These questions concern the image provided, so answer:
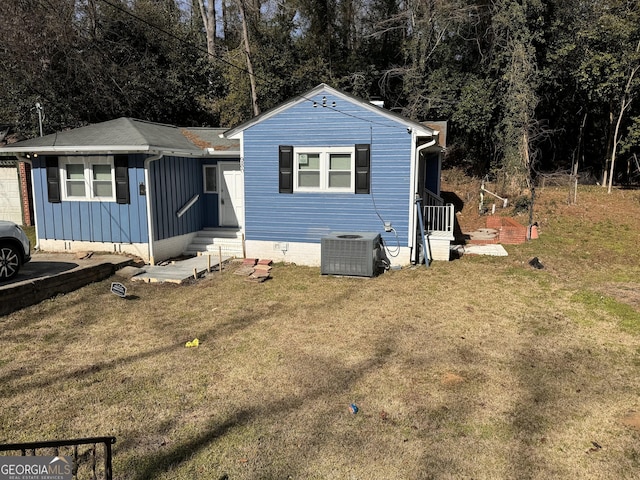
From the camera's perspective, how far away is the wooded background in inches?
724

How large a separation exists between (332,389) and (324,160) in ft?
22.3

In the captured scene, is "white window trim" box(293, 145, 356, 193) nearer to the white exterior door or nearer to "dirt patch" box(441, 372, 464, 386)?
the white exterior door

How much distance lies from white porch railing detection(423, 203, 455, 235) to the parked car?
8.80 m

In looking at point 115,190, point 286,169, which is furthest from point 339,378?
point 115,190

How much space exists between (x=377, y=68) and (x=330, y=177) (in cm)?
1622

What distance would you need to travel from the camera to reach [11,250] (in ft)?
25.7

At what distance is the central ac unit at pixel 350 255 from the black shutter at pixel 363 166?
1.29 metres

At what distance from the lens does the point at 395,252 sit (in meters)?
10.4

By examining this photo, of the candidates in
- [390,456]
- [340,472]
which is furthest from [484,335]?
[340,472]

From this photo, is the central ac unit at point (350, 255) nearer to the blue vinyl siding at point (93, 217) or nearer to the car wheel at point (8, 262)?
the blue vinyl siding at point (93, 217)

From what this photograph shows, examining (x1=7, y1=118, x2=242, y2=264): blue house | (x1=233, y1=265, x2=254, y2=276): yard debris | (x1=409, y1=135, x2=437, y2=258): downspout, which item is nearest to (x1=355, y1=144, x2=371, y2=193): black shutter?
(x1=409, y1=135, x2=437, y2=258): downspout

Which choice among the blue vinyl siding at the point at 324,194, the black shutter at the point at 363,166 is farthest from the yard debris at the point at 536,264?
the black shutter at the point at 363,166

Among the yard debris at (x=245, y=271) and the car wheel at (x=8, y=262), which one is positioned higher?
the car wheel at (x=8, y=262)

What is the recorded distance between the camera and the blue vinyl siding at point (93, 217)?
1034cm
